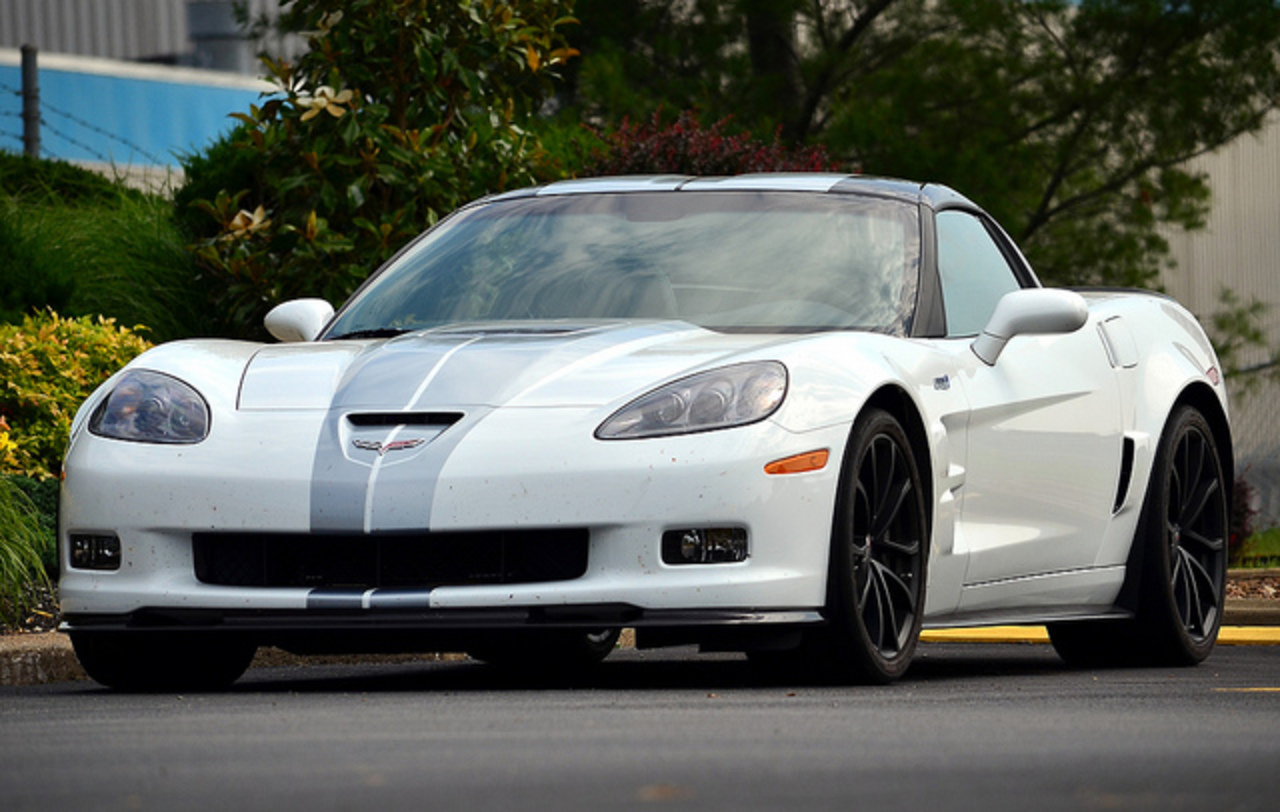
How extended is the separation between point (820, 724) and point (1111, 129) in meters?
16.7

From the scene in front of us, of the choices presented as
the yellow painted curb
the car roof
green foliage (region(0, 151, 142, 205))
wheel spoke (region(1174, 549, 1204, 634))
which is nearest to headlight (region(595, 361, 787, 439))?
the car roof

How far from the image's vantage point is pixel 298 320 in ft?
25.2

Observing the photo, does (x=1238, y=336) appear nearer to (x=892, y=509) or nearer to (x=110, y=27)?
(x=892, y=509)

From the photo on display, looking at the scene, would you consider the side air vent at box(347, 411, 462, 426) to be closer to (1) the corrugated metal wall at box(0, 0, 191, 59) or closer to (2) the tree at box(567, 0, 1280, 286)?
(2) the tree at box(567, 0, 1280, 286)

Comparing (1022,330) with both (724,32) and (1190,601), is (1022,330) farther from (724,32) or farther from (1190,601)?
(724,32)

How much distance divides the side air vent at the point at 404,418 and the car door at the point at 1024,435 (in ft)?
5.34

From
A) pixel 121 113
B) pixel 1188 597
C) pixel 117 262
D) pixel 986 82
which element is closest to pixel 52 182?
pixel 117 262

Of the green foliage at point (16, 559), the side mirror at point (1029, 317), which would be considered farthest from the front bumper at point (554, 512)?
the green foliage at point (16, 559)

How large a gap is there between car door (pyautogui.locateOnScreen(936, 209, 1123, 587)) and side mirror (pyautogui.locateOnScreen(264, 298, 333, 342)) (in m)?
1.91

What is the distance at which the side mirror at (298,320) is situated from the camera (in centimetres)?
768

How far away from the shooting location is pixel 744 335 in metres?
6.92

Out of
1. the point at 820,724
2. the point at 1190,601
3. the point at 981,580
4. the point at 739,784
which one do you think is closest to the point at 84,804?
the point at 739,784

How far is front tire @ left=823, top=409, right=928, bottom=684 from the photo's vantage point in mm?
6391

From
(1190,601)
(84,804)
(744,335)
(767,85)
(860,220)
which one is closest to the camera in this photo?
(84,804)
